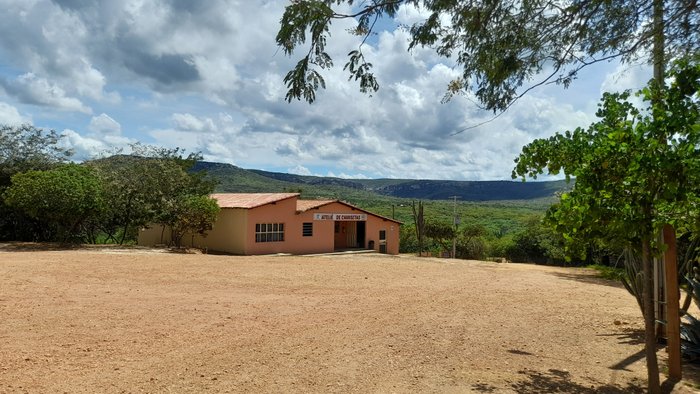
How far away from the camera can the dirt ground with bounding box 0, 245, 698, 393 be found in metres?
5.36

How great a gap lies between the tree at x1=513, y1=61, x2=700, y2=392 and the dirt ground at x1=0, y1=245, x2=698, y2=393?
77.8 inches

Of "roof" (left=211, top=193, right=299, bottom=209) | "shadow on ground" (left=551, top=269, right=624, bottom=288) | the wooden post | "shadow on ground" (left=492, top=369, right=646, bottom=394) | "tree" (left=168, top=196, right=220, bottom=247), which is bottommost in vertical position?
"shadow on ground" (left=492, top=369, right=646, bottom=394)

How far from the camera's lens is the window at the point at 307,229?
94.4 feet

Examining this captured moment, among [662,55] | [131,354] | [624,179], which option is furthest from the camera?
[662,55]

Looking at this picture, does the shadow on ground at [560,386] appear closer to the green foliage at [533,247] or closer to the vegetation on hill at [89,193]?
the vegetation on hill at [89,193]

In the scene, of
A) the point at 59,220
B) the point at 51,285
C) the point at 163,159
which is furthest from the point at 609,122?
the point at 163,159

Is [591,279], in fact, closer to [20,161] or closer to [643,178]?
[643,178]

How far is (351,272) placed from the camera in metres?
16.6

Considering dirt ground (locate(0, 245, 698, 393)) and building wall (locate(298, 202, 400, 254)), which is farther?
building wall (locate(298, 202, 400, 254))

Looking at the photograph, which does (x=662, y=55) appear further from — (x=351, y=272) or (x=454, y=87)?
(x=351, y=272)

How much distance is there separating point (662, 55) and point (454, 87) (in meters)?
2.69

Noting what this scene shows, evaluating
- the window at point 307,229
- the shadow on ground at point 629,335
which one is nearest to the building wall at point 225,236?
the window at point 307,229

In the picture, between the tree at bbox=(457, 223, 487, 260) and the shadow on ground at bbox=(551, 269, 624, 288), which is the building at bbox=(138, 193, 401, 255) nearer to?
the tree at bbox=(457, 223, 487, 260)

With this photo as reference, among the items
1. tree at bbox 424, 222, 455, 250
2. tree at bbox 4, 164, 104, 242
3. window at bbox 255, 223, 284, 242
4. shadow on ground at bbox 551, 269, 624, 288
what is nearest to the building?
window at bbox 255, 223, 284, 242
